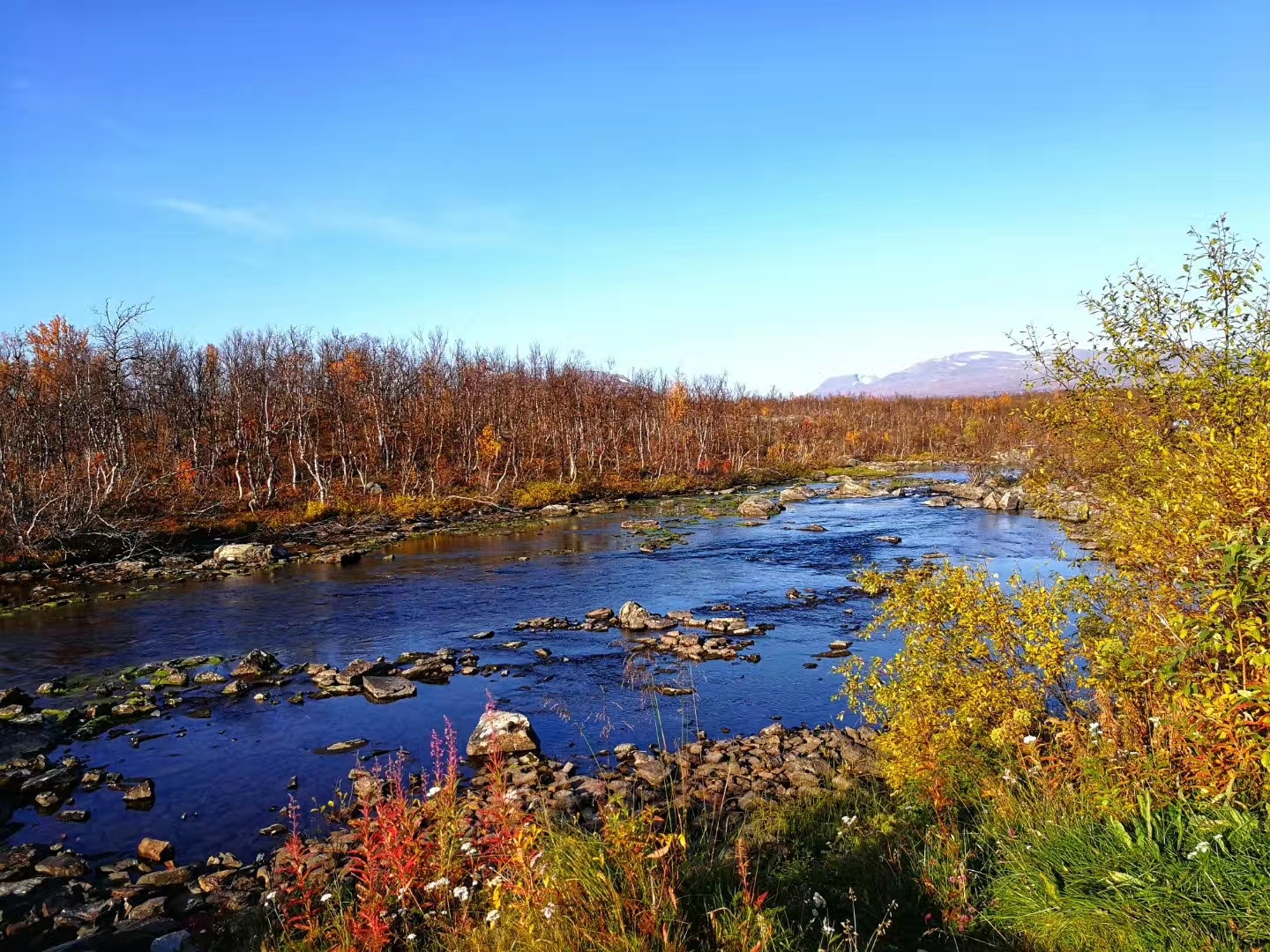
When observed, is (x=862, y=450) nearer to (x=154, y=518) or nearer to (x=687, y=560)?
(x=687, y=560)

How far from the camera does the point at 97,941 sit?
7145 millimetres

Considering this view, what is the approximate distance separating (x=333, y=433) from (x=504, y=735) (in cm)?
5071

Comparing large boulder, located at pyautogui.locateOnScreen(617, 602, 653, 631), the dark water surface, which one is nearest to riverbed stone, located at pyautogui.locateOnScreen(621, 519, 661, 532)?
the dark water surface

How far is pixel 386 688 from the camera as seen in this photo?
15.4 m

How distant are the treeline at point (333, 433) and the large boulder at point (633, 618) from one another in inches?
883

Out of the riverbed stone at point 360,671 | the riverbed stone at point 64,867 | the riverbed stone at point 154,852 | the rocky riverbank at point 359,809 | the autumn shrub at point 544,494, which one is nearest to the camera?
the rocky riverbank at point 359,809

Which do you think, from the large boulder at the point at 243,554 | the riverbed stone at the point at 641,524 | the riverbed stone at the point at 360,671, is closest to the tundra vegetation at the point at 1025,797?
the riverbed stone at the point at 360,671

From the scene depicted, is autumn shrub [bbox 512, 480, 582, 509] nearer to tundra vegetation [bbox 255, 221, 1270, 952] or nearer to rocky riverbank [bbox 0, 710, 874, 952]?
rocky riverbank [bbox 0, 710, 874, 952]

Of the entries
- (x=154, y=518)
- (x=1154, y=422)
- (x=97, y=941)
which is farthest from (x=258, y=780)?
(x=154, y=518)

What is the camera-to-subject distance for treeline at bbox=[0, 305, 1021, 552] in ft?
121

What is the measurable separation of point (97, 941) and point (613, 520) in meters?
32.9

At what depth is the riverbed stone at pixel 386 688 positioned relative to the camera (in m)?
15.2

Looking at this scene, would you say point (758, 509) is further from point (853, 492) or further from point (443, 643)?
point (443, 643)

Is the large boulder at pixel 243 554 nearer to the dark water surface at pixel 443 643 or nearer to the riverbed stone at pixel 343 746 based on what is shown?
the dark water surface at pixel 443 643
